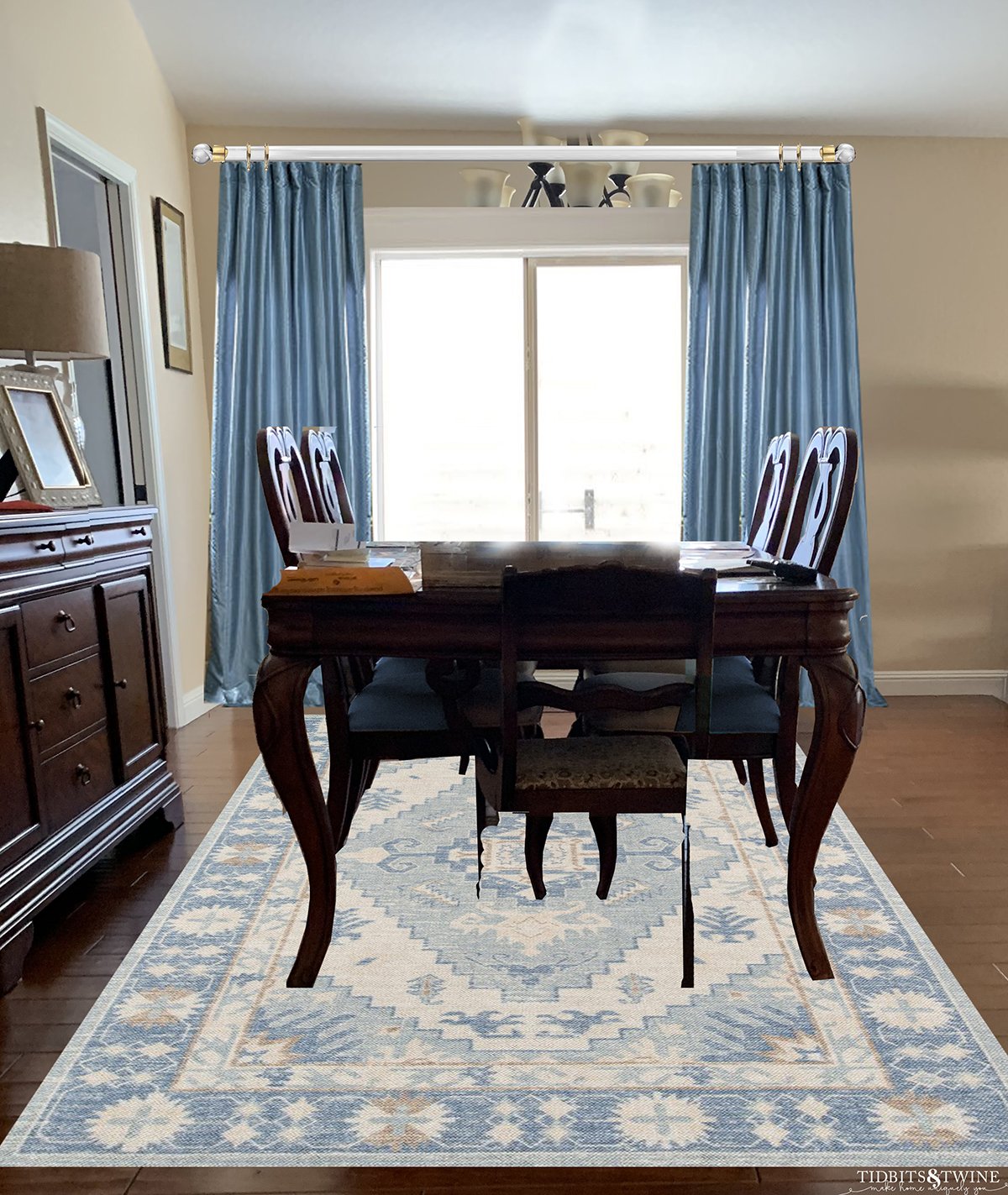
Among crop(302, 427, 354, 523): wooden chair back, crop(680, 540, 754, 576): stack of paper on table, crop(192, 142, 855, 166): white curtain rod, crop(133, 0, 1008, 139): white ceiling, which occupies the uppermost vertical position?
crop(133, 0, 1008, 139): white ceiling

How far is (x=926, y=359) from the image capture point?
414 centimetres

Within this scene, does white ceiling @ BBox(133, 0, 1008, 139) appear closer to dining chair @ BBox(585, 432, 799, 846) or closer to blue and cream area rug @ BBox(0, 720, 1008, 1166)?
dining chair @ BBox(585, 432, 799, 846)

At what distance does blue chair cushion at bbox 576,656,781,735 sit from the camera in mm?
2074

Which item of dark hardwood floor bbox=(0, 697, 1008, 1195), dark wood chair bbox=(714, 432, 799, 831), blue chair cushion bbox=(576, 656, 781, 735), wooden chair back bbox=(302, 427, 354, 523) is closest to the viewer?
dark hardwood floor bbox=(0, 697, 1008, 1195)

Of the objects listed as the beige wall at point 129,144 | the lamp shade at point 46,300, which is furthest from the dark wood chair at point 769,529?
the beige wall at point 129,144

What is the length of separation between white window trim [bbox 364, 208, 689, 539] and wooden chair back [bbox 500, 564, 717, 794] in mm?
2535

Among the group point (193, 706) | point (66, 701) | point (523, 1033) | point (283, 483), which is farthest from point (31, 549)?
point (193, 706)

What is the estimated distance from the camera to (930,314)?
4.11 meters

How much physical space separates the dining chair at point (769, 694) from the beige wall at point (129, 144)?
2.15 meters

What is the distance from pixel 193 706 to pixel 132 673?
1.39 metres

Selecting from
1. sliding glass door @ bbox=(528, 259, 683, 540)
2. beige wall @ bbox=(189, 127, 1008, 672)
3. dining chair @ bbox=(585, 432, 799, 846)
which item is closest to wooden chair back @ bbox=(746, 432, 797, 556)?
dining chair @ bbox=(585, 432, 799, 846)

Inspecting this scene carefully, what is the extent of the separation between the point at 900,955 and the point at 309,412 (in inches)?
122

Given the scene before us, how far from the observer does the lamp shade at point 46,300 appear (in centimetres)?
232

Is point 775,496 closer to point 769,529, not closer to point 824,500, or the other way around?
point 769,529
